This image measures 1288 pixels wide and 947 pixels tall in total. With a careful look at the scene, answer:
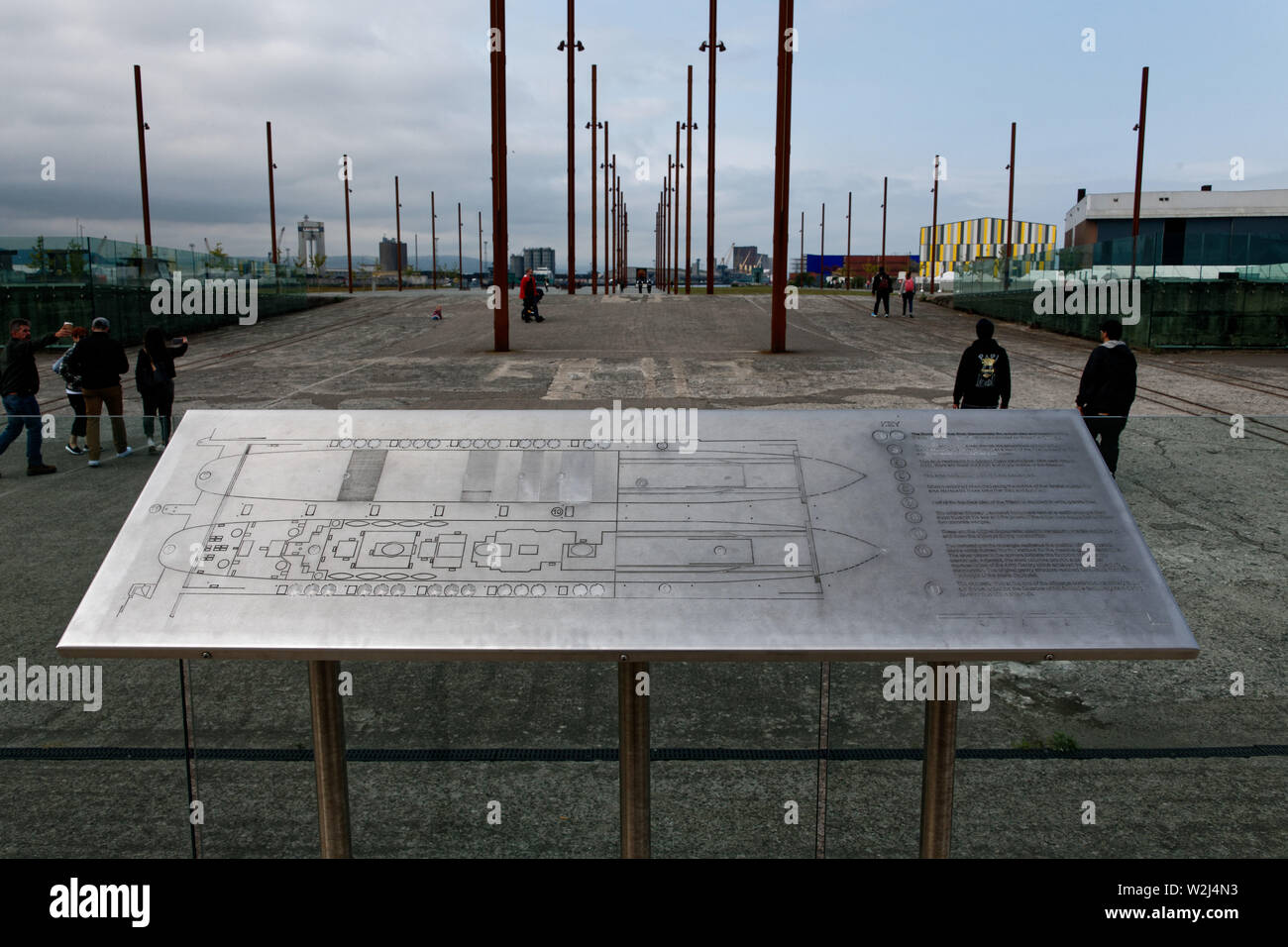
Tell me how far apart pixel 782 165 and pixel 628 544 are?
20550mm

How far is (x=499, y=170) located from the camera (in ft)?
74.3

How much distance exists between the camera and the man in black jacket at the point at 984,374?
9898mm

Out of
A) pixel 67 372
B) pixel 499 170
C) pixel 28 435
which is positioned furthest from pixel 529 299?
pixel 28 435

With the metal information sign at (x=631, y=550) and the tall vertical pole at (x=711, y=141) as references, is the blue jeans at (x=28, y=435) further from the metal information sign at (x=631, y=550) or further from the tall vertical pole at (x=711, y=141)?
the tall vertical pole at (x=711, y=141)

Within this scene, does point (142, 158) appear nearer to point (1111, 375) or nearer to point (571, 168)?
point (571, 168)

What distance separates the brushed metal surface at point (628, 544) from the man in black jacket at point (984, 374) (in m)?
6.27

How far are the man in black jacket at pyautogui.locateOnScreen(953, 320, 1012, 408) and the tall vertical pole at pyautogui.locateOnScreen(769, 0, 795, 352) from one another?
41.3 ft

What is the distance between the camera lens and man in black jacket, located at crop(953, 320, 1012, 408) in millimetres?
9898

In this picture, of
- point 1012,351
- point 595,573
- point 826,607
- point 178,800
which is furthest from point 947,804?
point 1012,351

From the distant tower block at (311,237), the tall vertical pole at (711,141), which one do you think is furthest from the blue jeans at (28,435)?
the distant tower block at (311,237)

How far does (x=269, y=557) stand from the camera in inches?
136
